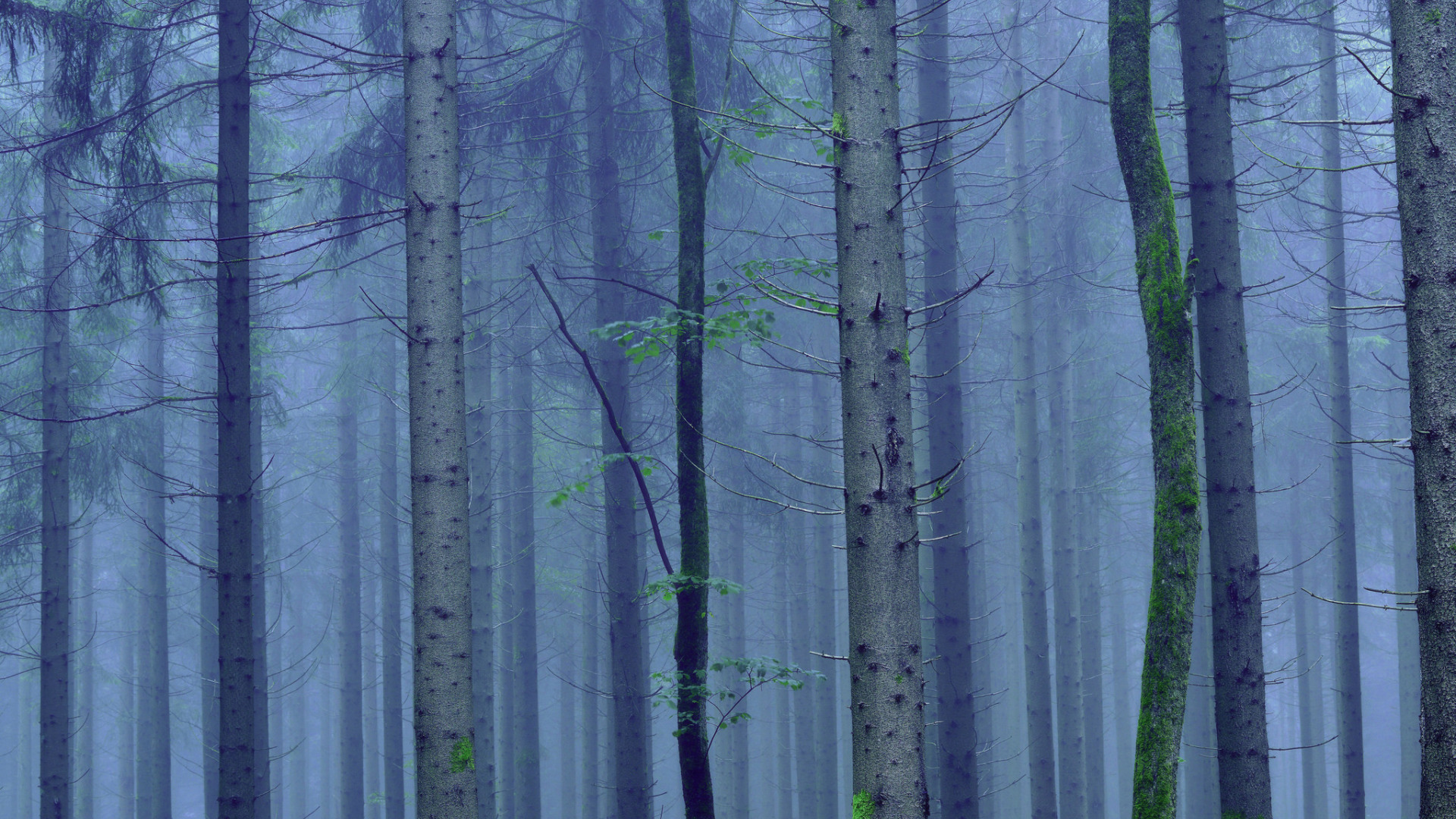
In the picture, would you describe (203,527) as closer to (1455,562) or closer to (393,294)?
(393,294)

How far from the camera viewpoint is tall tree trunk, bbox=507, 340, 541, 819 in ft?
42.2

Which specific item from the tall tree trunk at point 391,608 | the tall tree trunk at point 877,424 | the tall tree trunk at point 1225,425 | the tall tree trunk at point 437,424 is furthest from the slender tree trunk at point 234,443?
the tall tree trunk at point 391,608

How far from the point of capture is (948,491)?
9.45m

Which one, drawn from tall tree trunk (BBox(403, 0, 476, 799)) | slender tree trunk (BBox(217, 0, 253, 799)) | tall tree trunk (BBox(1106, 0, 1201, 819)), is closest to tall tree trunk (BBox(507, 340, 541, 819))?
slender tree trunk (BBox(217, 0, 253, 799))

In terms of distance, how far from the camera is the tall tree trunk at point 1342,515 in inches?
435

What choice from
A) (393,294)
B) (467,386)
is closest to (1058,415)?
(467,386)

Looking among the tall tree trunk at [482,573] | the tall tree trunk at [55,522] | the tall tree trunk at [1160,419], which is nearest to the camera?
the tall tree trunk at [1160,419]

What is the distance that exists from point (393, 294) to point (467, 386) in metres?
7.93

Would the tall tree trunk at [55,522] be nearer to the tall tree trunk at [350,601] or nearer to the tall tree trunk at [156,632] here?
the tall tree trunk at [156,632]

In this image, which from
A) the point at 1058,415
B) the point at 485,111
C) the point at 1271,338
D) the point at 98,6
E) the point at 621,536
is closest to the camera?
the point at 98,6

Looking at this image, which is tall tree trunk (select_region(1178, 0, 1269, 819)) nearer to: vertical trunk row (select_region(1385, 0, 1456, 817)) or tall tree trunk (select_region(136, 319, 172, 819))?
vertical trunk row (select_region(1385, 0, 1456, 817))

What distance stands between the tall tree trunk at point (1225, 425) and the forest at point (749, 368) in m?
0.03

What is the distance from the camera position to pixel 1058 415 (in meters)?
15.1

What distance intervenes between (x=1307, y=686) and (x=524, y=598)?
A: 17.1 m
